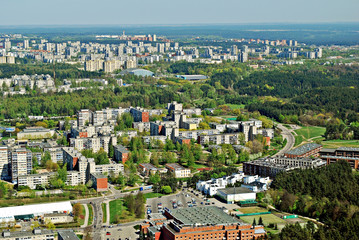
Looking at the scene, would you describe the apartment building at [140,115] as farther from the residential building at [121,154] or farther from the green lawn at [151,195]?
the green lawn at [151,195]

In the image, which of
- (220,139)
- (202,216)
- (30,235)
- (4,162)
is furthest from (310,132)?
(30,235)

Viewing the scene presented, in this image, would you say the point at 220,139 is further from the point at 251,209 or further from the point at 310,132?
the point at 251,209

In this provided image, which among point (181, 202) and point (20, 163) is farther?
point (20, 163)

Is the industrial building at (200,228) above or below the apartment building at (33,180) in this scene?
above

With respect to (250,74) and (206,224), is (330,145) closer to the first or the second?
(206,224)

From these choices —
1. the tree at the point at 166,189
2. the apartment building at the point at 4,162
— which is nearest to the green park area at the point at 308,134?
the tree at the point at 166,189

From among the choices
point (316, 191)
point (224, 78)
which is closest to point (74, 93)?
point (224, 78)

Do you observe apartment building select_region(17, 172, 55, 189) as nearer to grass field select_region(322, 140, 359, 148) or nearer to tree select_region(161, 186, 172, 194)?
tree select_region(161, 186, 172, 194)
